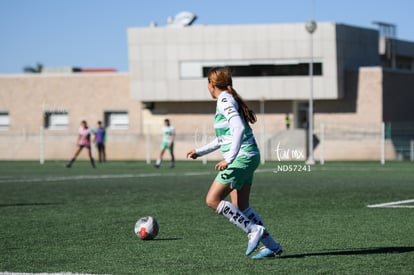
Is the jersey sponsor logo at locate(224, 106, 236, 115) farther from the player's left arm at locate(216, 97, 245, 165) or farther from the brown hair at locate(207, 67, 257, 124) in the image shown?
the brown hair at locate(207, 67, 257, 124)

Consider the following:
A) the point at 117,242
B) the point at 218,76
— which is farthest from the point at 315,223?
the point at 218,76

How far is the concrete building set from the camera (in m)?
58.9

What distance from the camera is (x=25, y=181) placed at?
25234 millimetres

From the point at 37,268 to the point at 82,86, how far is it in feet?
181

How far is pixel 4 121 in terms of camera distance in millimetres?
65062

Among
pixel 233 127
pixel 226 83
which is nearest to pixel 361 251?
pixel 233 127

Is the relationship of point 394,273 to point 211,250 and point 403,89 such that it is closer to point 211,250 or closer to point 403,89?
point 211,250

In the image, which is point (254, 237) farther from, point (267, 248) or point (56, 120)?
point (56, 120)

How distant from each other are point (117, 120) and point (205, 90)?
6595 mm

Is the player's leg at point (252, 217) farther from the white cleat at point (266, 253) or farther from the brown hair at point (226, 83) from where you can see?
the brown hair at point (226, 83)

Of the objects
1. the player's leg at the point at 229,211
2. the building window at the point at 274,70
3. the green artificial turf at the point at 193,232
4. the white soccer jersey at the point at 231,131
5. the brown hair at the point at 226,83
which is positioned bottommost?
the green artificial turf at the point at 193,232

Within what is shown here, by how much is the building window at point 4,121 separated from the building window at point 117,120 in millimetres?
6864

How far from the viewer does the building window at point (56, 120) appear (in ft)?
210

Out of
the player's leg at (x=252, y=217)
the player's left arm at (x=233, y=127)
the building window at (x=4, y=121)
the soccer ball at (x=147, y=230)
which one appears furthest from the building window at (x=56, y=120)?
the player's left arm at (x=233, y=127)
